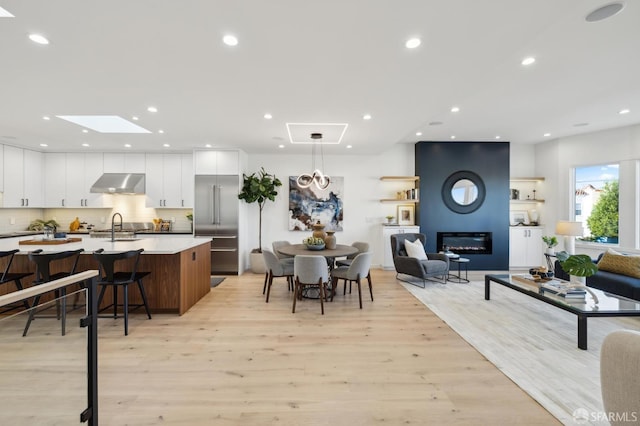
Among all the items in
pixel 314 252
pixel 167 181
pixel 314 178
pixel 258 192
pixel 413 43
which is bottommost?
pixel 314 252

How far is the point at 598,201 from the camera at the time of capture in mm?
5777

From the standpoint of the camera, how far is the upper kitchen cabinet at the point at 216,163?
20.0 feet

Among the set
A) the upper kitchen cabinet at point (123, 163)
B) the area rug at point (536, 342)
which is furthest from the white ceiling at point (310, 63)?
the area rug at point (536, 342)

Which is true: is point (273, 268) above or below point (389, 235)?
below

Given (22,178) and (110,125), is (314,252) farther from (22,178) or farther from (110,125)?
(22,178)

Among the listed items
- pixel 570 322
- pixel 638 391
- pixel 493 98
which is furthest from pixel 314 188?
pixel 638 391

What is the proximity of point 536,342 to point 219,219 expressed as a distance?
5.40 metres

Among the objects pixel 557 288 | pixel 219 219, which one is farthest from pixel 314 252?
pixel 557 288

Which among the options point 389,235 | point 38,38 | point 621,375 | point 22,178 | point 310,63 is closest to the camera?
point 621,375

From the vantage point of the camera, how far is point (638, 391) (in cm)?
118

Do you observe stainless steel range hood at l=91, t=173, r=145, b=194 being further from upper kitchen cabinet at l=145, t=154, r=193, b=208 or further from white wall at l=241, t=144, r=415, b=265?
white wall at l=241, t=144, r=415, b=265

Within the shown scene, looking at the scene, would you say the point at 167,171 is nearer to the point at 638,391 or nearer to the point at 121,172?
the point at 121,172

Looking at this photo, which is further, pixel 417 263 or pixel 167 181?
pixel 167 181

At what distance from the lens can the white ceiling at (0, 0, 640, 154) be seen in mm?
1948
